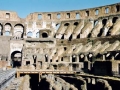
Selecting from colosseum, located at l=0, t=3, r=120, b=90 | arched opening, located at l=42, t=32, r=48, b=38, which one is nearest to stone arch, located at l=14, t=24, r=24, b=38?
colosseum, located at l=0, t=3, r=120, b=90

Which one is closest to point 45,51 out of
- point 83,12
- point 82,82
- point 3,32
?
point 3,32

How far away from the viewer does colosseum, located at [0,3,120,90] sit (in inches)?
1230

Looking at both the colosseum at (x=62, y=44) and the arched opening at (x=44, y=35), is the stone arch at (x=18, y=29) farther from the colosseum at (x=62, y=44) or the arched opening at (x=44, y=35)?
the arched opening at (x=44, y=35)

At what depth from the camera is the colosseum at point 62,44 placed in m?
31.2

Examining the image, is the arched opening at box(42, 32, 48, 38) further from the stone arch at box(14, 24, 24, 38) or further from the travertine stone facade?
the stone arch at box(14, 24, 24, 38)

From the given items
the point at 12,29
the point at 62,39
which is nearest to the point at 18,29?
the point at 12,29

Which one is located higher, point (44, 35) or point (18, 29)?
point (18, 29)

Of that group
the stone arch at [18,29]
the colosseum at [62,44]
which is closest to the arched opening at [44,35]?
the colosseum at [62,44]

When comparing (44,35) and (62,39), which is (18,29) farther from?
(62,39)

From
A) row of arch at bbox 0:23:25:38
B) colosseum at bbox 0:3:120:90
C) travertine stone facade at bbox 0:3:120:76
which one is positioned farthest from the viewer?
row of arch at bbox 0:23:25:38

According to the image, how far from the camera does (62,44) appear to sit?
46.2m

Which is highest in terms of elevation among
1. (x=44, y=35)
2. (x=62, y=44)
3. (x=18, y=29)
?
(x=18, y=29)

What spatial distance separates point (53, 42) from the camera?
46.0 meters

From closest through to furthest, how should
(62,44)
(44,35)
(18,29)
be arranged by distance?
1. (62,44)
2. (44,35)
3. (18,29)
